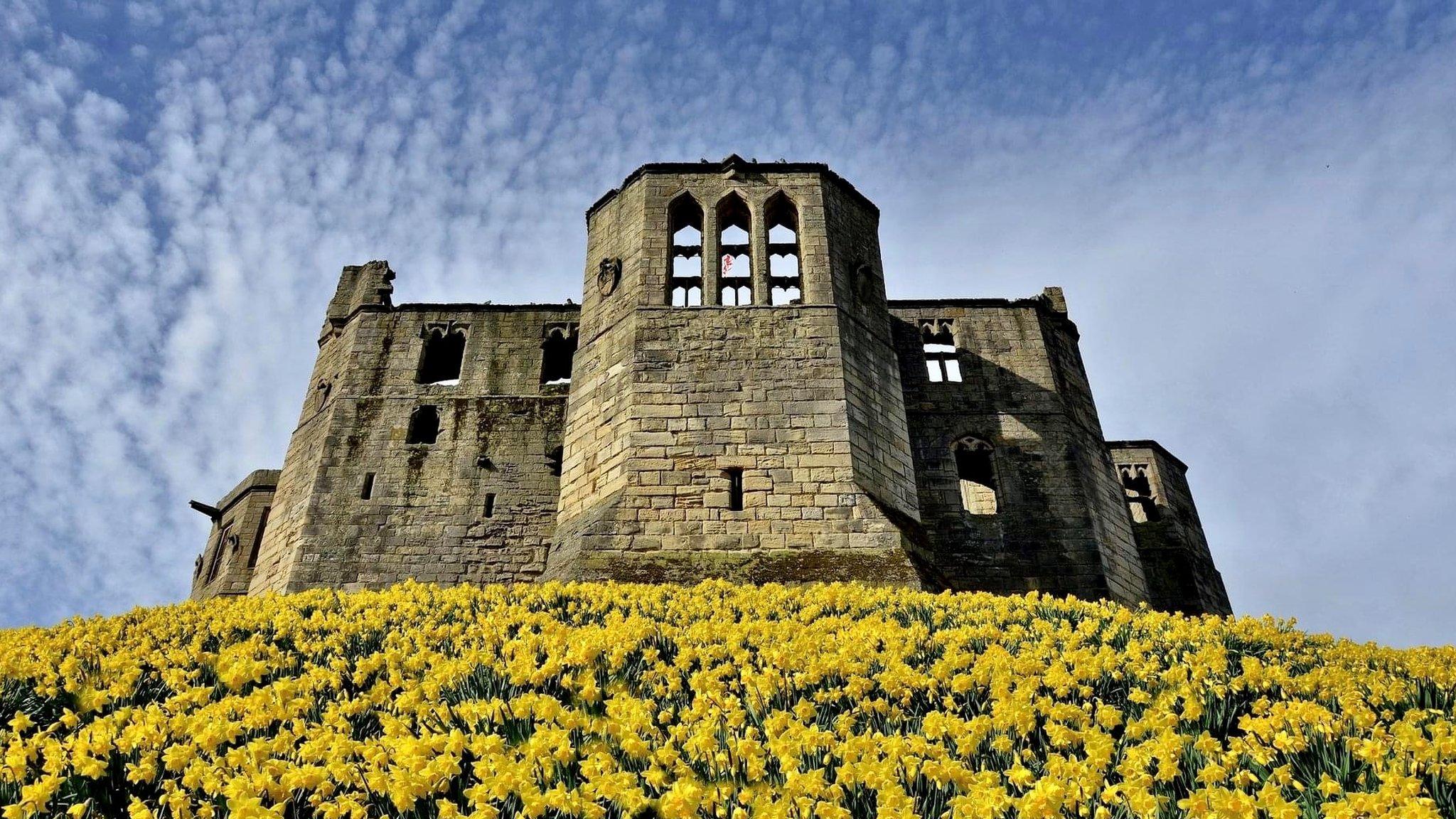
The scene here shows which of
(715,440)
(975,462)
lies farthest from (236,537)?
(975,462)

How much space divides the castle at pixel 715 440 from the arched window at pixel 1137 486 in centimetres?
5

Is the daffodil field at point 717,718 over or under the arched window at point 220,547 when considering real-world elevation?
under

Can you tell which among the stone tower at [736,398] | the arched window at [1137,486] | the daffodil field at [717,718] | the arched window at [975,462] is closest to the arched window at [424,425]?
the stone tower at [736,398]

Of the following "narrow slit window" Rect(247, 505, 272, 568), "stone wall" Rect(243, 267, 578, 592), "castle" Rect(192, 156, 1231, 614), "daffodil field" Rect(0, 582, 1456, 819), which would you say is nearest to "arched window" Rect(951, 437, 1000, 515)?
"castle" Rect(192, 156, 1231, 614)

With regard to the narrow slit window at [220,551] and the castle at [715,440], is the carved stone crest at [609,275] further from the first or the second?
the narrow slit window at [220,551]

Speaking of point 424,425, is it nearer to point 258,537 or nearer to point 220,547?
point 258,537

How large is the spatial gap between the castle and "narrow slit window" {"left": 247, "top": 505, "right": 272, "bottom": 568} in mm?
51

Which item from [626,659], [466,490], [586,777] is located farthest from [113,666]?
[466,490]

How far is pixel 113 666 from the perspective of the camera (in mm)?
6258

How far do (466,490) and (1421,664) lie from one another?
1426 centimetres

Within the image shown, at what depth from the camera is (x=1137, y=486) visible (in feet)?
73.4

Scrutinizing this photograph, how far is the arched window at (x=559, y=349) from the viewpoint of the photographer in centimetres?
1966

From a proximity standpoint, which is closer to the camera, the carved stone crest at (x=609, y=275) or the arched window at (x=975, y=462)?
the carved stone crest at (x=609, y=275)

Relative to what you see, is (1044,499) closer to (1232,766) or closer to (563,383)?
(563,383)
